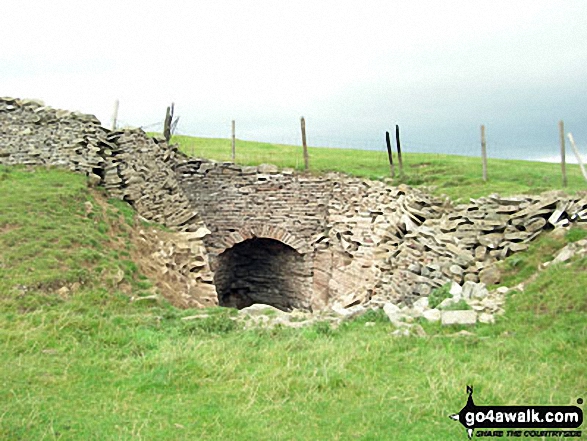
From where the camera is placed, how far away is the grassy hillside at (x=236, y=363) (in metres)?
5.16

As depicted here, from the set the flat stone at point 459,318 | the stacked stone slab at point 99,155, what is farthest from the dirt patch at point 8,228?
the flat stone at point 459,318

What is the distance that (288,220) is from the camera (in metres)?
19.0

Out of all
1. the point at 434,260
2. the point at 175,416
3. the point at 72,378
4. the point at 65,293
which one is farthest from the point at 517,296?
the point at 65,293

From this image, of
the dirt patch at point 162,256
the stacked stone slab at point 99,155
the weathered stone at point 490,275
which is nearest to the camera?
the weathered stone at point 490,275

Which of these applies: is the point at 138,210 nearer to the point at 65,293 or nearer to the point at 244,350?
the point at 65,293

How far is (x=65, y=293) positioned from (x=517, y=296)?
801 centimetres

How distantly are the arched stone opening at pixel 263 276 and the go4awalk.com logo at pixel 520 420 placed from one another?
1395cm

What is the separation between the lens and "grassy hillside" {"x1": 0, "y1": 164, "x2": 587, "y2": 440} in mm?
5160

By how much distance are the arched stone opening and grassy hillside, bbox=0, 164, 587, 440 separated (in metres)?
9.29

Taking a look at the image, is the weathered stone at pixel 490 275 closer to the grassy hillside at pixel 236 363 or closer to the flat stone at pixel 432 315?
the grassy hillside at pixel 236 363

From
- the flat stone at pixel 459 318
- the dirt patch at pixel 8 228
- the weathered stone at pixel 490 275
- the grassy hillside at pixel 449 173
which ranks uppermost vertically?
the grassy hillside at pixel 449 173

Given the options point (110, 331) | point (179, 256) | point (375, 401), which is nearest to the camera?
point (375, 401)

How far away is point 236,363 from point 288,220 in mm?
12445

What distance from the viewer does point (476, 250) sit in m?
11.8
